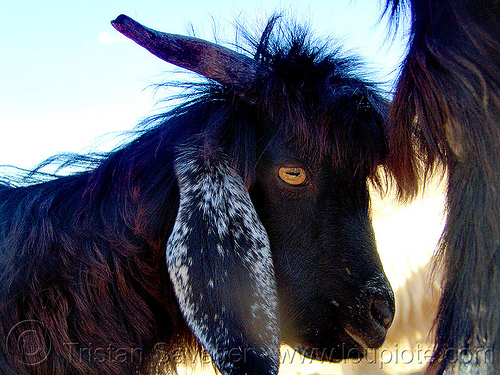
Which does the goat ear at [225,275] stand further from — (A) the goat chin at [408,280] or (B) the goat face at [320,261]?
(A) the goat chin at [408,280]

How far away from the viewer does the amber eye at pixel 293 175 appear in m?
1.84

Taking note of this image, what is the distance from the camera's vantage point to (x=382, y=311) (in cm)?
184

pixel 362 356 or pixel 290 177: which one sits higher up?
pixel 290 177

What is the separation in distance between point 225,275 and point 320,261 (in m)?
0.44

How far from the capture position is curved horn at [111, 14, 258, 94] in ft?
5.38

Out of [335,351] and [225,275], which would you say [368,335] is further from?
[225,275]

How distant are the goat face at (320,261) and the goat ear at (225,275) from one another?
0.14 m

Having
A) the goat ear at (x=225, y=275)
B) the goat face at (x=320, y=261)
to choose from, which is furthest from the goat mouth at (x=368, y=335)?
the goat ear at (x=225, y=275)

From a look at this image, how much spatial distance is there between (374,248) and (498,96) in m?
0.89

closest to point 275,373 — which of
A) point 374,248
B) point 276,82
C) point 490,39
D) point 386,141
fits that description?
point 374,248

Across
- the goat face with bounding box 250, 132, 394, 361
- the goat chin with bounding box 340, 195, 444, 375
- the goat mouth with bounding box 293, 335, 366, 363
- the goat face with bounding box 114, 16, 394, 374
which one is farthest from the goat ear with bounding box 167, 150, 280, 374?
the goat chin with bounding box 340, 195, 444, 375

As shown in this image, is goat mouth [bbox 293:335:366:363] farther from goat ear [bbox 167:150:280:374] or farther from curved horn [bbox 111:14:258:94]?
curved horn [bbox 111:14:258:94]

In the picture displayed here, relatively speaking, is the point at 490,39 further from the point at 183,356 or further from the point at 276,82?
the point at 183,356

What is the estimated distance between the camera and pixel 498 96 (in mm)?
1212
